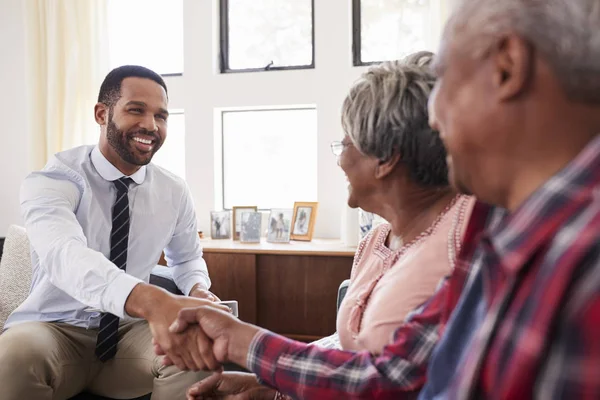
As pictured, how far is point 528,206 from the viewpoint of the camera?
623mm

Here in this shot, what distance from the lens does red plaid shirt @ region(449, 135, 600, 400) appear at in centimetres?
51

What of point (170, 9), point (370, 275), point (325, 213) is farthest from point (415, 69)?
point (170, 9)

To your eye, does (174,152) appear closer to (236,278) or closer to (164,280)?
(236,278)

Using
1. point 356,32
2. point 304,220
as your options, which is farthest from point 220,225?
point 356,32

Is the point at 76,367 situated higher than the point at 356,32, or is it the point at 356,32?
the point at 356,32

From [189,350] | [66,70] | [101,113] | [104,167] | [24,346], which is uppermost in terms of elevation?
[66,70]

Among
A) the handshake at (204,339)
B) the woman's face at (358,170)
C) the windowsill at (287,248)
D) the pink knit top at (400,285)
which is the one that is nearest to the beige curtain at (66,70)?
the windowsill at (287,248)

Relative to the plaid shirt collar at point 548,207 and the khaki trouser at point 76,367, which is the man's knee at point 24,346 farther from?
the plaid shirt collar at point 548,207

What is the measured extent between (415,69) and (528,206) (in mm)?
610

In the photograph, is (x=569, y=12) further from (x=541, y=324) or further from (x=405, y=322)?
(x=405, y=322)

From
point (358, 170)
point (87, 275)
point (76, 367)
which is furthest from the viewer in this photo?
point (76, 367)

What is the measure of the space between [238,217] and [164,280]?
38.8 inches

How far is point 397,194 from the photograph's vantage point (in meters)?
1.26

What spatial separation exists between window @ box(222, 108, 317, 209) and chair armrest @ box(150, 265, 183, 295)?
4.30 ft
